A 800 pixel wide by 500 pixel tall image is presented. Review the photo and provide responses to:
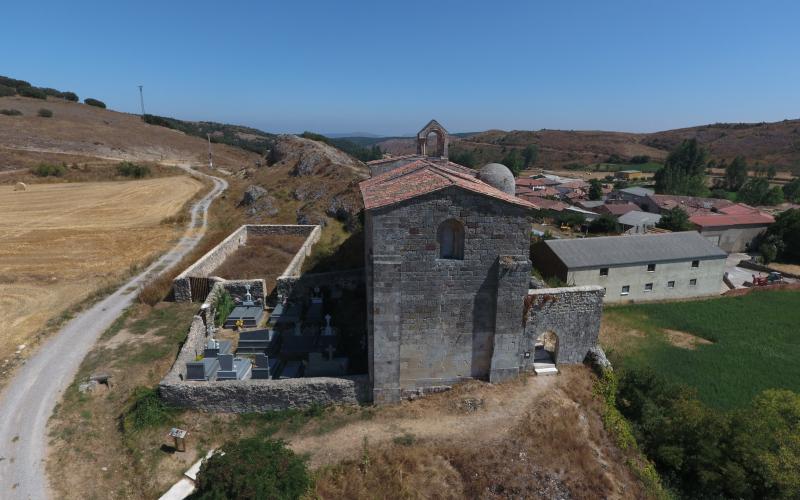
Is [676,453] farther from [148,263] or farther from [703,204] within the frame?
[703,204]

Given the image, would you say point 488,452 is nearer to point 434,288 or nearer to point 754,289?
point 434,288

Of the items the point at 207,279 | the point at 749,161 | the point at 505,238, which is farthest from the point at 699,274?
the point at 749,161

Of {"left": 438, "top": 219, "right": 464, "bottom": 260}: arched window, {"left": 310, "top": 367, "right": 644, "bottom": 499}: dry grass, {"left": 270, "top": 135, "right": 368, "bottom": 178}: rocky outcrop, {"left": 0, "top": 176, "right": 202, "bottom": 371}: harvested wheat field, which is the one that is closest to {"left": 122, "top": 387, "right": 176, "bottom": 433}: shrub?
{"left": 310, "top": 367, "right": 644, "bottom": 499}: dry grass

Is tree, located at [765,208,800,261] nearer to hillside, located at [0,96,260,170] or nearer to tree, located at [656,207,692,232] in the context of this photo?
tree, located at [656,207,692,232]

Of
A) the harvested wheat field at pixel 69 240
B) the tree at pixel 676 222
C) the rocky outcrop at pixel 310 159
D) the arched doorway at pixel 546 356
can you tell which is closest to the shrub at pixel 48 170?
the harvested wheat field at pixel 69 240

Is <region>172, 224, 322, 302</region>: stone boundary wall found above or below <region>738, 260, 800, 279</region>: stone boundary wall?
above

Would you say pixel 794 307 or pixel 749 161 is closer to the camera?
pixel 794 307

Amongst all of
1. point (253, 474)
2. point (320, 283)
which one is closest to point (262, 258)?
point (320, 283)
